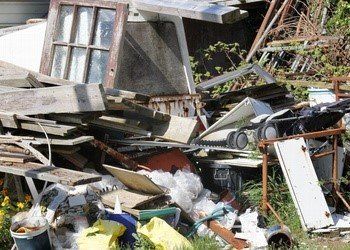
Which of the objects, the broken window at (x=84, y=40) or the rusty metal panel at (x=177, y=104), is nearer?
the broken window at (x=84, y=40)

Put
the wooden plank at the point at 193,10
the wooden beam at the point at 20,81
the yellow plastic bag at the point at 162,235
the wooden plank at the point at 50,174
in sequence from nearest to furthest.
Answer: the wooden plank at the point at 50,174, the yellow plastic bag at the point at 162,235, the wooden beam at the point at 20,81, the wooden plank at the point at 193,10

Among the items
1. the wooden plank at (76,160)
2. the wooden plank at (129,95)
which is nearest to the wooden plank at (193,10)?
the wooden plank at (129,95)

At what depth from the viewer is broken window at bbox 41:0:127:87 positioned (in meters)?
7.46

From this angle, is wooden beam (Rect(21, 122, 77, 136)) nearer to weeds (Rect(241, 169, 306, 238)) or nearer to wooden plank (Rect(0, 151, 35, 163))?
wooden plank (Rect(0, 151, 35, 163))

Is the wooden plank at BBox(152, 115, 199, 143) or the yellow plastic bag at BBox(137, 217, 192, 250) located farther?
the wooden plank at BBox(152, 115, 199, 143)

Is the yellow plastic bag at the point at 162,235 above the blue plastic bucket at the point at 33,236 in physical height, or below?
above

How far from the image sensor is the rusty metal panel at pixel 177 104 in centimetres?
815

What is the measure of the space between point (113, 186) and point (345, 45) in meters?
5.69

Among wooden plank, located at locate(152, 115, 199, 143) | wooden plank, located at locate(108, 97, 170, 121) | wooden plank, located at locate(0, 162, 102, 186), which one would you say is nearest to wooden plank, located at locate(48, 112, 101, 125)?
wooden plank, located at locate(108, 97, 170, 121)

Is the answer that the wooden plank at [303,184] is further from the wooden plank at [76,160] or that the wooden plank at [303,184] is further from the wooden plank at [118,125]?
the wooden plank at [76,160]

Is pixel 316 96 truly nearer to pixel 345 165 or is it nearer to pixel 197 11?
pixel 345 165

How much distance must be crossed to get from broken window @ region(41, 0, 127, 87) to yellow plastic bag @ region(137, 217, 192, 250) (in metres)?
2.32

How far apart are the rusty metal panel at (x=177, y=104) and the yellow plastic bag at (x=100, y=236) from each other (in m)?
2.73

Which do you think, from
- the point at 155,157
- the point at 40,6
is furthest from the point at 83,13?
the point at 40,6
